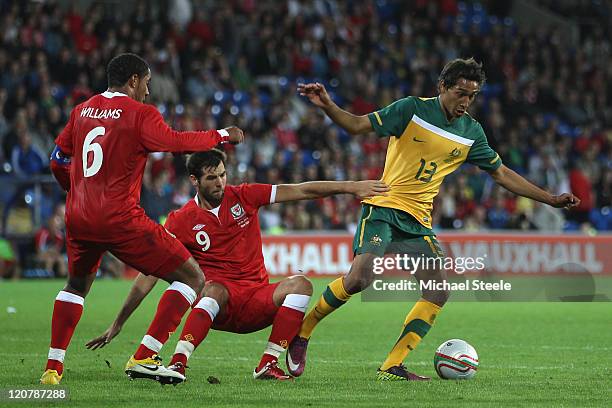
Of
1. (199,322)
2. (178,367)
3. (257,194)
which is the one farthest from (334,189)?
(178,367)

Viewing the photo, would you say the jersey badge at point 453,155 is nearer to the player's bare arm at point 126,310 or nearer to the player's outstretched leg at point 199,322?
the player's outstretched leg at point 199,322

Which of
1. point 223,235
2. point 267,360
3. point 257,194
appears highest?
point 257,194

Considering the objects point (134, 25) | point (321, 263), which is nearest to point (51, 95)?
point (134, 25)

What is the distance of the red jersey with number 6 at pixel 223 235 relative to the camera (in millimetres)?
8547

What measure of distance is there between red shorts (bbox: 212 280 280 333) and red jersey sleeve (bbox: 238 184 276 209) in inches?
24.0

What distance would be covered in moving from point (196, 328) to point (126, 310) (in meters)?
0.56

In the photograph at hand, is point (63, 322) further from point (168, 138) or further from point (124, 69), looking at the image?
point (124, 69)

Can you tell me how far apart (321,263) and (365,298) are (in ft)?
10.4

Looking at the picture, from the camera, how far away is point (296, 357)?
27.5 feet

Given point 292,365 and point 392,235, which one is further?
point 392,235

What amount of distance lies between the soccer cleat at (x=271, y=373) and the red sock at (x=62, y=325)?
132 centimetres

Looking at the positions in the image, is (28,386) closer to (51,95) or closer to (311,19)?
(51,95)

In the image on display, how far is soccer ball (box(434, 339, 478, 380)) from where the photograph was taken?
827 cm

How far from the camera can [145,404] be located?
6.88 meters
